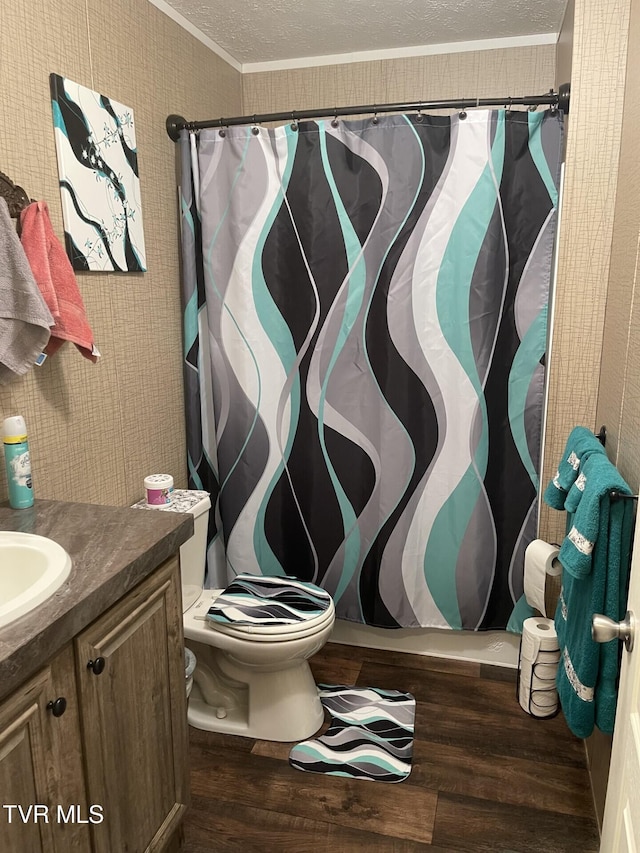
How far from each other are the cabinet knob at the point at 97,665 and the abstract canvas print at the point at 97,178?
112 cm

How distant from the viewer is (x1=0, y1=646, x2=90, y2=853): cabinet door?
3.59 feet

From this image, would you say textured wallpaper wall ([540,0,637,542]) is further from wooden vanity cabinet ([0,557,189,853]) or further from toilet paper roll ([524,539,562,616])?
wooden vanity cabinet ([0,557,189,853])

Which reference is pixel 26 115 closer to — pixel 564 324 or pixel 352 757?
pixel 564 324

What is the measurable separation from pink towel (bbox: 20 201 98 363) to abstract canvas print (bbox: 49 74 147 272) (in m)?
0.18

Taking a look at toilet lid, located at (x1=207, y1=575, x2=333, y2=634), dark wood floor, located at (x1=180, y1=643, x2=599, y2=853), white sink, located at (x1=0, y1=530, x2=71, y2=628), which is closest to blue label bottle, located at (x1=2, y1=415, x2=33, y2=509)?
white sink, located at (x1=0, y1=530, x2=71, y2=628)

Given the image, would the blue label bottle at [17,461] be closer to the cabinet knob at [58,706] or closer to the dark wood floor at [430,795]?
the cabinet knob at [58,706]

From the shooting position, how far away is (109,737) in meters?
1.37

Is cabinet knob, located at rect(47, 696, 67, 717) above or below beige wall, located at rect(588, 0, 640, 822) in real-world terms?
below

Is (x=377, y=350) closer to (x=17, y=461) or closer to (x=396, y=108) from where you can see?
(x=396, y=108)

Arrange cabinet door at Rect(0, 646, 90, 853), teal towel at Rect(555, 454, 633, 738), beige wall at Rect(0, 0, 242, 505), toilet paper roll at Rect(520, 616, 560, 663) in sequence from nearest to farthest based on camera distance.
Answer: cabinet door at Rect(0, 646, 90, 853) < teal towel at Rect(555, 454, 633, 738) < beige wall at Rect(0, 0, 242, 505) < toilet paper roll at Rect(520, 616, 560, 663)

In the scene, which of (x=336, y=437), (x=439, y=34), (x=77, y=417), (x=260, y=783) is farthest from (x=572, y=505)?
(x=439, y=34)

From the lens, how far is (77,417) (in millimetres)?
1977

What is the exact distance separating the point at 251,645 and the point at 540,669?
977 mm

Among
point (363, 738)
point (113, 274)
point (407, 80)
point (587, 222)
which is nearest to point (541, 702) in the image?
point (363, 738)
